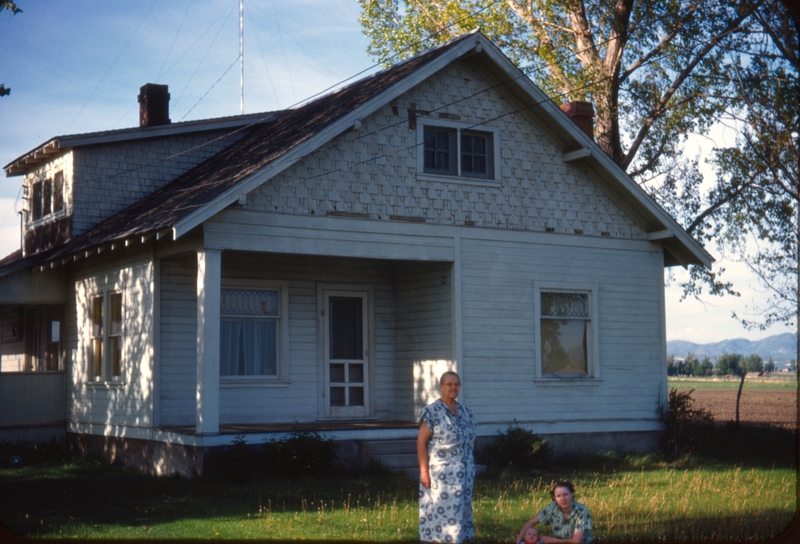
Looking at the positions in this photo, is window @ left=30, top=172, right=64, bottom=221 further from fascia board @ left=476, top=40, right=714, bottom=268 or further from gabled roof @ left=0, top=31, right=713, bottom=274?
fascia board @ left=476, top=40, right=714, bottom=268

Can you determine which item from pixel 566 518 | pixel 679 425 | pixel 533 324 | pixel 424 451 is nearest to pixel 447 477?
pixel 424 451

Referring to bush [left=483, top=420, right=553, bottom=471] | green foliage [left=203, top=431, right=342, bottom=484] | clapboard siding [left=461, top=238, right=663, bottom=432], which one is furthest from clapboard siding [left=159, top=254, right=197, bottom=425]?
bush [left=483, top=420, right=553, bottom=471]

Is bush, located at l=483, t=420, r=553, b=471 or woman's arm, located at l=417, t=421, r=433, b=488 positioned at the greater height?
woman's arm, located at l=417, t=421, r=433, b=488

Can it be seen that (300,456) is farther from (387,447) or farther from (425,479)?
(425,479)

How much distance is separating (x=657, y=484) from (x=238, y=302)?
7.45 metres

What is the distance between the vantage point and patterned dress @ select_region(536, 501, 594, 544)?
27.3 feet

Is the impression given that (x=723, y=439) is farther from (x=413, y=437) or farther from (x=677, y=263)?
(x=413, y=437)

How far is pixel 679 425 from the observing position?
1838 centimetres

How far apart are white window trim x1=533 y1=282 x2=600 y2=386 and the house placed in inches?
1.5

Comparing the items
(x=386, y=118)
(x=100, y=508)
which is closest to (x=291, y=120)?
(x=386, y=118)

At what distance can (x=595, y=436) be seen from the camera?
58.6ft

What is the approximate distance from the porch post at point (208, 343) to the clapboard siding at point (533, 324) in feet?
14.7

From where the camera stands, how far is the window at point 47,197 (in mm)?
20422

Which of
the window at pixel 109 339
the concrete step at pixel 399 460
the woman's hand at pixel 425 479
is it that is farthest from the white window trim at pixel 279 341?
the woman's hand at pixel 425 479
